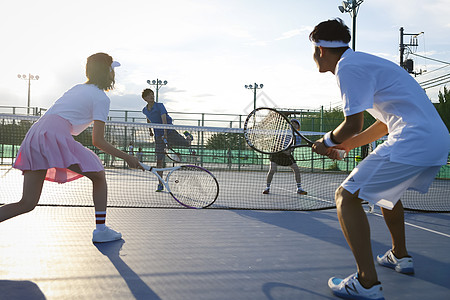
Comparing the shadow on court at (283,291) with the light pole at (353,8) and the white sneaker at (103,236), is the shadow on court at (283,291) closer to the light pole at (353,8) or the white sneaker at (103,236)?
the white sneaker at (103,236)

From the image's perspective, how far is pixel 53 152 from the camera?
116 inches

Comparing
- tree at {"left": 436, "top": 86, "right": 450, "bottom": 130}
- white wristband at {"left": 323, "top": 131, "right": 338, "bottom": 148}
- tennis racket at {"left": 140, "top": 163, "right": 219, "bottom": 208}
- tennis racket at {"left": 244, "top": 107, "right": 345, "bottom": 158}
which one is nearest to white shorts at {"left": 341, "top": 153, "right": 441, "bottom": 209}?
white wristband at {"left": 323, "top": 131, "right": 338, "bottom": 148}

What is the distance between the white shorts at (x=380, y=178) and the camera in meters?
2.20

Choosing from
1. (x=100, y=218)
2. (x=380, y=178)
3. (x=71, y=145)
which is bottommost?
(x=100, y=218)

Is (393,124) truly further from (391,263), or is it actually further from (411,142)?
(391,263)

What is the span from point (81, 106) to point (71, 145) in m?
0.31

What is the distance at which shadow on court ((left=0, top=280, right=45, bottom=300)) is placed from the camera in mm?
2172

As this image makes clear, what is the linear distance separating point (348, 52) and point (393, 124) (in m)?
0.49

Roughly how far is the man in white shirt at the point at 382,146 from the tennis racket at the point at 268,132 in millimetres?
989

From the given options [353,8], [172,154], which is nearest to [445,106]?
[353,8]

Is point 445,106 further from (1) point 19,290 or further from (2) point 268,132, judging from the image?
(1) point 19,290

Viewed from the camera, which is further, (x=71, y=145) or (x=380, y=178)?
(x=71, y=145)

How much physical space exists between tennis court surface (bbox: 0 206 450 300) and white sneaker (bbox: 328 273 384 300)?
6cm

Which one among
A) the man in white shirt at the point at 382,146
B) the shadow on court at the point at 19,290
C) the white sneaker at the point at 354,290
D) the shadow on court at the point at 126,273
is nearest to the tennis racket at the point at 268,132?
the man in white shirt at the point at 382,146
